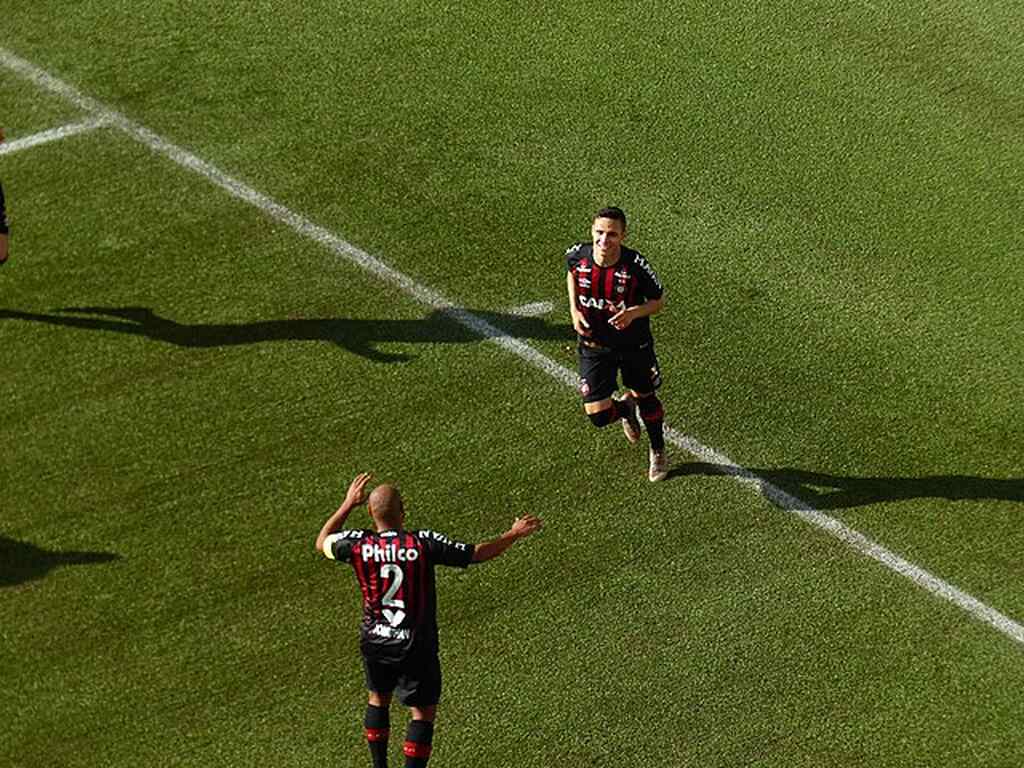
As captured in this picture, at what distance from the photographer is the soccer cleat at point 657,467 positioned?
15219mm

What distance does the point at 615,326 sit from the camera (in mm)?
14477

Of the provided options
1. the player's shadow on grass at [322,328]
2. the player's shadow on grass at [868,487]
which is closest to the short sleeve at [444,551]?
the player's shadow on grass at [868,487]

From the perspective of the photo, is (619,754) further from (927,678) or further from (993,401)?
(993,401)

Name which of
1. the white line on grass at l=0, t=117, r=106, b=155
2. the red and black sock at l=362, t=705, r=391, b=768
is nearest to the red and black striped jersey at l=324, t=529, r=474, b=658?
the red and black sock at l=362, t=705, r=391, b=768

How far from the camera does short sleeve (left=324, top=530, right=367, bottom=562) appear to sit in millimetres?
12322

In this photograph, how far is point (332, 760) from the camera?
13109mm

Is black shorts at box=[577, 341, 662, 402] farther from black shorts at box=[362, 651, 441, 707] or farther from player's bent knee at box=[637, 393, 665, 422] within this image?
black shorts at box=[362, 651, 441, 707]

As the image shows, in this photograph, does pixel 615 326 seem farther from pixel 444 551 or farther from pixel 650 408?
pixel 444 551

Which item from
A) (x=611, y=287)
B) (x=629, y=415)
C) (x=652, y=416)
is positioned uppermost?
(x=611, y=287)

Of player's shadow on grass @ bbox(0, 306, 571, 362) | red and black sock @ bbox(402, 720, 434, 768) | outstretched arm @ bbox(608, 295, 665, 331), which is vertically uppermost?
outstretched arm @ bbox(608, 295, 665, 331)

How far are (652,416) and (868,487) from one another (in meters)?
1.92

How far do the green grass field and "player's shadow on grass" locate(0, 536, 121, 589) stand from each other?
0.03 m

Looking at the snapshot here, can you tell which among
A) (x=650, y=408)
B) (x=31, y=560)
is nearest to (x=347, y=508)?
(x=650, y=408)

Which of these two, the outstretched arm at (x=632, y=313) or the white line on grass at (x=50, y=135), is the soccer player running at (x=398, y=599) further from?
the white line on grass at (x=50, y=135)
